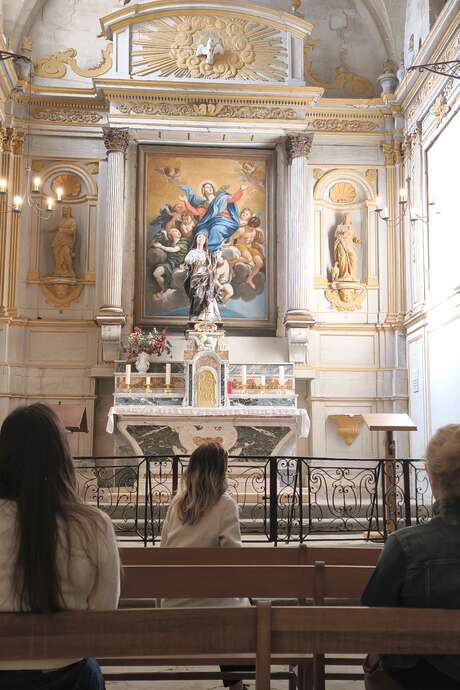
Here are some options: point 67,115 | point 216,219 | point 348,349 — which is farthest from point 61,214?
point 348,349

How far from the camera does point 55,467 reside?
2.29m

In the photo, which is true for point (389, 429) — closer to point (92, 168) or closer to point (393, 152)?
point (393, 152)

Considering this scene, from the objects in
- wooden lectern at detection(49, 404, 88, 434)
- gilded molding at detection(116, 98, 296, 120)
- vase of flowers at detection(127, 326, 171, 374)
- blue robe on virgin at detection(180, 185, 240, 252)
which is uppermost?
gilded molding at detection(116, 98, 296, 120)

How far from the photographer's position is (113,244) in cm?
1402

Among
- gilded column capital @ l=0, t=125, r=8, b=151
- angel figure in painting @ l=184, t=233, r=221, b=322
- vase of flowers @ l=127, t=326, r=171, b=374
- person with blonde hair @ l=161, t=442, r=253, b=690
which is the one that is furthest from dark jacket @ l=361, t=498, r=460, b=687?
gilded column capital @ l=0, t=125, r=8, b=151

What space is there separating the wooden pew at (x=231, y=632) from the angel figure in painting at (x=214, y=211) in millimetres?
12284

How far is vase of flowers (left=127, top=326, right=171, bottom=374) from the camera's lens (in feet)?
43.2

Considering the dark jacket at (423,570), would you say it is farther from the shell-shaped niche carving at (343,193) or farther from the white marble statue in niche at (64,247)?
the shell-shaped niche carving at (343,193)

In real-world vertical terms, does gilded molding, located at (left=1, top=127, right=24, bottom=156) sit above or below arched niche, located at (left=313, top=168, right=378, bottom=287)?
above

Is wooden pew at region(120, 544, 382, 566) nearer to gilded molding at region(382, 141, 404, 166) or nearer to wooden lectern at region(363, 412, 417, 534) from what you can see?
wooden lectern at region(363, 412, 417, 534)

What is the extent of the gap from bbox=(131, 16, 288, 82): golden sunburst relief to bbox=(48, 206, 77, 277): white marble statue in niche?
3133 mm

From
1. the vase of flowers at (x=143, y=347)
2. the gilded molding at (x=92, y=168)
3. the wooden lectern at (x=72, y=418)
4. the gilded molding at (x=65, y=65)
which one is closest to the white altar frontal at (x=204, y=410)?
the vase of flowers at (x=143, y=347)

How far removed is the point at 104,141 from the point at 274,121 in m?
3.03

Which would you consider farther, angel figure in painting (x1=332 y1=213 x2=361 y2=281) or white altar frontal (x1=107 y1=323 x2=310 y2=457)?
angel figure in painting (x1=332 y1=213 x2=361 y2=281)
